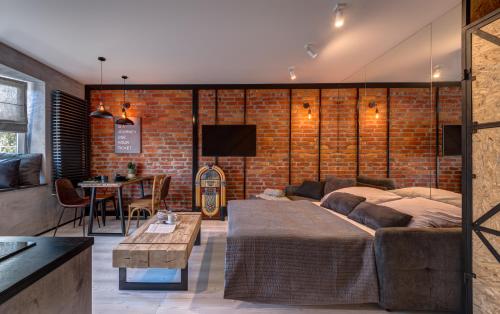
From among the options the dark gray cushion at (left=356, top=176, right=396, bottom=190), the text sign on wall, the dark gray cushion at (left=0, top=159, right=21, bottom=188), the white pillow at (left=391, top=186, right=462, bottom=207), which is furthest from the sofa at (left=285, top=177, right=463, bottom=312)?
the dark gray cushion at (left=0, top=159, right=21, bottom=188)

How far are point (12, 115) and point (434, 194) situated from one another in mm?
5578

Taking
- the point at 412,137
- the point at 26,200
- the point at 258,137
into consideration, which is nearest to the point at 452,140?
the point at 412,137

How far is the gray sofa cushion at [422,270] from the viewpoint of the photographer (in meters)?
1.78

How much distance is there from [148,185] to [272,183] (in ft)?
8.03

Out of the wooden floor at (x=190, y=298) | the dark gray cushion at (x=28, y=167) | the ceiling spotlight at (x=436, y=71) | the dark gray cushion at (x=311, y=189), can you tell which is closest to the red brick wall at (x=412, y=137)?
the ceiling spotlight at (x=436, y=71)

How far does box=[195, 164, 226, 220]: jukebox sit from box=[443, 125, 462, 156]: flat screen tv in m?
3.09

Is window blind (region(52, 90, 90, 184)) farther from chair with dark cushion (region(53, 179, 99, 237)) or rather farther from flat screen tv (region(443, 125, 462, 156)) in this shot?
flat screen tv (region(443, 125, 462, 156))

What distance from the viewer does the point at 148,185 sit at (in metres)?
4.64

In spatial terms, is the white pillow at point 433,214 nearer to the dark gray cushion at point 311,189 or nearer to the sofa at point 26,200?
the dark gray cushion at point 311,189

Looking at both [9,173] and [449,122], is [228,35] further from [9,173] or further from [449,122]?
[9,173]

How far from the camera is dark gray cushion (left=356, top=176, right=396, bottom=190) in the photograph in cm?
332

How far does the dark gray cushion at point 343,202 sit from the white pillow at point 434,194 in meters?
0.52

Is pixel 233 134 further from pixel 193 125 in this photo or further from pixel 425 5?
pixel 425 5

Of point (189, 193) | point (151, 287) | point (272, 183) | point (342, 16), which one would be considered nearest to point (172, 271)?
point (151, 287)
